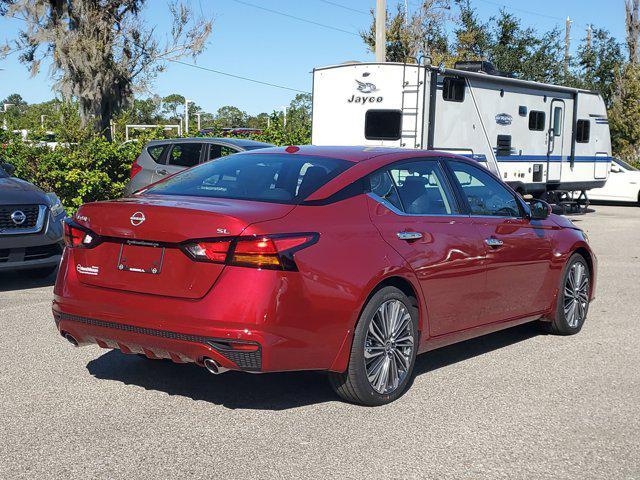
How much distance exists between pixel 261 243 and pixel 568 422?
6.82 feet

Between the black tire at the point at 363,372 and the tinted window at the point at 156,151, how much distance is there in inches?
376

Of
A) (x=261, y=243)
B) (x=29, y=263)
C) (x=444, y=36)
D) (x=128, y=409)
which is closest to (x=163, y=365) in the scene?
(x=128, y=409)

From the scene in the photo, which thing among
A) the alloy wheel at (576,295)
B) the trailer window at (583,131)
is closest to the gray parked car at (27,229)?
the alloy wheel at (576,295)

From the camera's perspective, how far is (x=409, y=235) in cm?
567

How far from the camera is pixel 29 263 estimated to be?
9602mm

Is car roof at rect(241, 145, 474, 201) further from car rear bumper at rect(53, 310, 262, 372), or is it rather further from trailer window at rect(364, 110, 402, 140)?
trailer window at rect(364, 110, 402, 140)

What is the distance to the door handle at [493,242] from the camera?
644cm

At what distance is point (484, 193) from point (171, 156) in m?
8.51

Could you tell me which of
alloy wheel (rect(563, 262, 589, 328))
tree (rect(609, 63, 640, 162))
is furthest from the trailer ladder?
tree (rect(609, 63, 640, 162))

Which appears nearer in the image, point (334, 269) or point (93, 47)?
point (334, 269)

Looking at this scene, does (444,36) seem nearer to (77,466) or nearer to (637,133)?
(637,133)

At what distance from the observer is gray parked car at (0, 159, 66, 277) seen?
9469 mm

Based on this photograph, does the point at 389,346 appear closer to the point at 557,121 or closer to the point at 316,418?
the point at 316,418

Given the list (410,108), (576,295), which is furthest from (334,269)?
(410,108)
